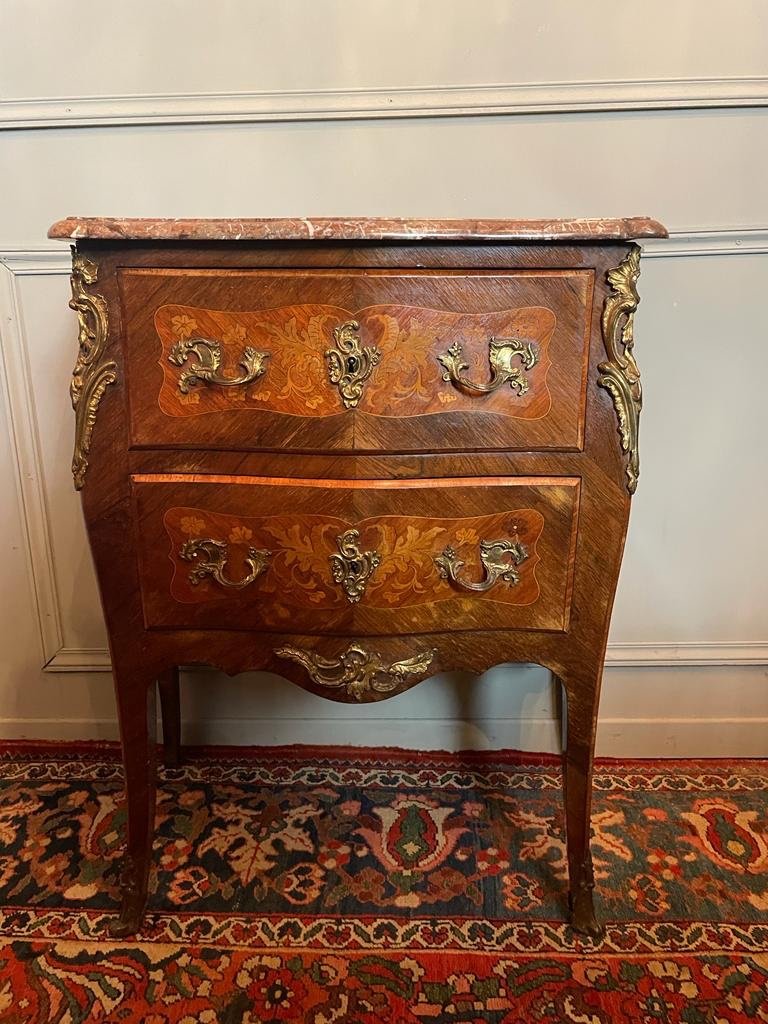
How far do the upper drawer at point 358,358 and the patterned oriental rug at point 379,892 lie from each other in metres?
0.77

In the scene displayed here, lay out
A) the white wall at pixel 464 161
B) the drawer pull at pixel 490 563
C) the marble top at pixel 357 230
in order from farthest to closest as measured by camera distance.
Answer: the white wall at pixel 464 161, the drawer pull at pixel 490 563, the marble top at pixel 357 230

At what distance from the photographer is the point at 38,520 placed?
57.9 inches

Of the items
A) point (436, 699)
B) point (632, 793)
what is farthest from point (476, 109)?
point (632, 793)

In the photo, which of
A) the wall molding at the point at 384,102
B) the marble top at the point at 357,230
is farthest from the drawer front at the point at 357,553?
the wall molding at the point at 384,102

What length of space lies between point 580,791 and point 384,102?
1231mm

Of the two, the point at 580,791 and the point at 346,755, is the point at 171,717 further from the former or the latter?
the point at 580,791

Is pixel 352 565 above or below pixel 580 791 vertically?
above

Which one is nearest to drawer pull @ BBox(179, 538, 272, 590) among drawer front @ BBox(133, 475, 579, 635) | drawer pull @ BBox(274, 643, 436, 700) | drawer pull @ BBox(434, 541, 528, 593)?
drawer front @ BBox(133, 475, 579, 635)

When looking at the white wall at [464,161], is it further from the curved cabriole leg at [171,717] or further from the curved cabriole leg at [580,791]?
the curved cabriole leg at [580,791]

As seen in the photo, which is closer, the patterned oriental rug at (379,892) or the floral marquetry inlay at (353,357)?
the floral marquetry inlay at (353,357)

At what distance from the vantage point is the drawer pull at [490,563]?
0.92 meters

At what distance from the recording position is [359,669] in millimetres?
968

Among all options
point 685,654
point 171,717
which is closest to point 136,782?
point 171,717

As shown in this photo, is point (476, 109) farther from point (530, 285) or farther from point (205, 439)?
point (205, 439)
